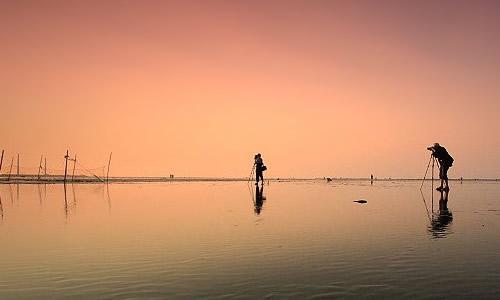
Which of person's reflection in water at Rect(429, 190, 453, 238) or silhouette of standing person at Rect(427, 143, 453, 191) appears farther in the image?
silhouette of standing person at Rect(427, 143, 453, 191)

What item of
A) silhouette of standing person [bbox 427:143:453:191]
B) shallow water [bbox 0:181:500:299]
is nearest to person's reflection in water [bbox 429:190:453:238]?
shallow water [bbox 0:181:500:299]

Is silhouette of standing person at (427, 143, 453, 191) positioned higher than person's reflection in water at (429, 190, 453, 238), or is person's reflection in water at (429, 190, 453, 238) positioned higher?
silhouette of standing person at (427, 143, 453, 191)

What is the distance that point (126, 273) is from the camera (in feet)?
26.9

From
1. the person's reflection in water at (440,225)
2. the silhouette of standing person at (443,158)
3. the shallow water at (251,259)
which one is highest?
the silhouette of standing person at (443,158)

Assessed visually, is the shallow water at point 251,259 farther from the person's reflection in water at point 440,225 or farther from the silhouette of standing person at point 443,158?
the silhouette of standing person at point 443,158

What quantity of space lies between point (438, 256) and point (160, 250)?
250 inches

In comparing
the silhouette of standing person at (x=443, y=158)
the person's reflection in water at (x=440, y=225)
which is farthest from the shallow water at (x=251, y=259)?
the silhouette of standing person at (x=443, y=158)

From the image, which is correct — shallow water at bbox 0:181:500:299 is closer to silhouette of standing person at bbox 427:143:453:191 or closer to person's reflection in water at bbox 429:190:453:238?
person's reflection in water at bbox 429:190:453:238

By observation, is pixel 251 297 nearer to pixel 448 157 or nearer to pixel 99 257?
pixel 99 257

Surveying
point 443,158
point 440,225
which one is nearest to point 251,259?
point 440,225

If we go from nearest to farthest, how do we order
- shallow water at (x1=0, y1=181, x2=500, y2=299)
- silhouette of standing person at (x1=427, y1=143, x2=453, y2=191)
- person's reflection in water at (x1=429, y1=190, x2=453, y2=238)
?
shallow water at (x1=0, y1=181, x2=500, y2=299), person's reflection in water at (x1=429, y1=190, x2=453, y2=238), silhouette of standing person at (x1=427, y1=143, x2=453, y2=191)

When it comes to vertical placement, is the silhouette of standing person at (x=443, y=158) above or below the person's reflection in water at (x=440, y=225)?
above

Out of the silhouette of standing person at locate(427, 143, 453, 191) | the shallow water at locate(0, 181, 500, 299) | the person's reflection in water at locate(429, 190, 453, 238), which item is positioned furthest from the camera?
the silhouette of standing person at locate(427, 143, 453, 191)

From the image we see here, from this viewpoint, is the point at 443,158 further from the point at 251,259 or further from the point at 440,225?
the point at 251,259
